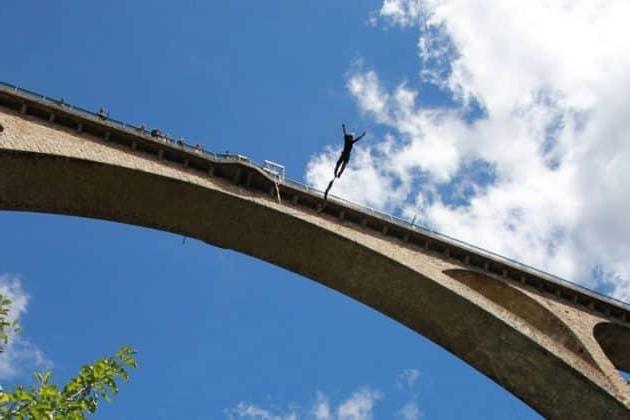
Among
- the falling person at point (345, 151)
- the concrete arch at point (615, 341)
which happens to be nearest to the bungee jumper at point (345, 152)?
the falling person at point (345, 151)

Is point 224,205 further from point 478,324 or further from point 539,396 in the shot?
point 539,396

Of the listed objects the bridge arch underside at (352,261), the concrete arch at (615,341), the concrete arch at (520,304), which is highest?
the concrete arch at (615,341)

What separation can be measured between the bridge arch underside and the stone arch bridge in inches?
1.2

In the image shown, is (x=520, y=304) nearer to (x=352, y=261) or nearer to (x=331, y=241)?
(x=352, y=261)

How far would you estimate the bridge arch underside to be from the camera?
16.6 meters

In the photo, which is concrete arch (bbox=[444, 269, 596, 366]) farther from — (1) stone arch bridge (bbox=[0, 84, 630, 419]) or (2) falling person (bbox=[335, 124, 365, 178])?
(2) falling person (bbox=[335, 124, 365, 178])

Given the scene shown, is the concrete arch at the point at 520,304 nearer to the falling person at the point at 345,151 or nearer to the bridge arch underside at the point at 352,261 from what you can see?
the bridge arch underside at the point at 352,261

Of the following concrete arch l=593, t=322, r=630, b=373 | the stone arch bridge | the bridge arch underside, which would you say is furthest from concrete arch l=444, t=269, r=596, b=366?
concrete arch l=593, t=322, r=630, b=373

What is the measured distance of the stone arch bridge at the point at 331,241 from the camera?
16.0 m

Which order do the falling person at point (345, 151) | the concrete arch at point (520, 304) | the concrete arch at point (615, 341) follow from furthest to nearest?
the concrete arch at point (615, 341)
the concrete arch at point (520, 304)
the falling person at point (345, 151)

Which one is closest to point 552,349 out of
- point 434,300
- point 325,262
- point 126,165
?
point 434,300

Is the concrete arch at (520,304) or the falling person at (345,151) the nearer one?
the falling person at (345,151)

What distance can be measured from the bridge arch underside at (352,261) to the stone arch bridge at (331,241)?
0.10 ft

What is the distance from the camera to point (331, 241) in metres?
18.4
